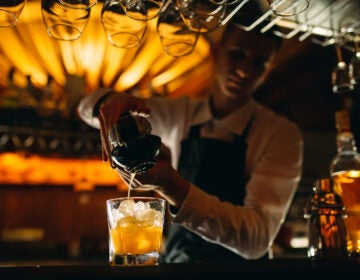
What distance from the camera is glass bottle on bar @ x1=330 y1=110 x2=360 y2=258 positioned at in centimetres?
118

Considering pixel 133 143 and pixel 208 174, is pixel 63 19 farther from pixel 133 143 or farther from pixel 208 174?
pixel 208 174

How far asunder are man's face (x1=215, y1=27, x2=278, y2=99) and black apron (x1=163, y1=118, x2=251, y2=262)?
22 cm

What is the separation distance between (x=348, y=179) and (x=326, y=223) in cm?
21

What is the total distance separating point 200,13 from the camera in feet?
3.84

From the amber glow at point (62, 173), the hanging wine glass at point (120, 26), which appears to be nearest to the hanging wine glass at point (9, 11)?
the hanging wine glass at point (120, 26)

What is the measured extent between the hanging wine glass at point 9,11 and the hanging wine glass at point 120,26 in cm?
23

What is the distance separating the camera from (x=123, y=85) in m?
4.23

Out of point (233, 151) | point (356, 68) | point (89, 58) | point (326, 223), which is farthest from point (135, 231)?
point (89, 58)

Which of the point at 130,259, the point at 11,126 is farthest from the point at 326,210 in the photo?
the point at 11,126

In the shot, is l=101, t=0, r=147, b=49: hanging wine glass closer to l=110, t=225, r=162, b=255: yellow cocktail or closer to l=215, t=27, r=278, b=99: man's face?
l=110, t=225, r=162, b=255: yellow cocktail

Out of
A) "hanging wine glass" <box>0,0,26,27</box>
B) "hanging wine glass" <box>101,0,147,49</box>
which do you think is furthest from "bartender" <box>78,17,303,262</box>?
"hanging wine glass" <box>0,0,26,27</box>

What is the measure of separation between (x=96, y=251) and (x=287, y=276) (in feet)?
14.4

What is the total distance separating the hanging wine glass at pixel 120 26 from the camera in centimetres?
113

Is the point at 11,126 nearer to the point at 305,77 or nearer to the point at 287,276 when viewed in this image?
the point at 305,77
